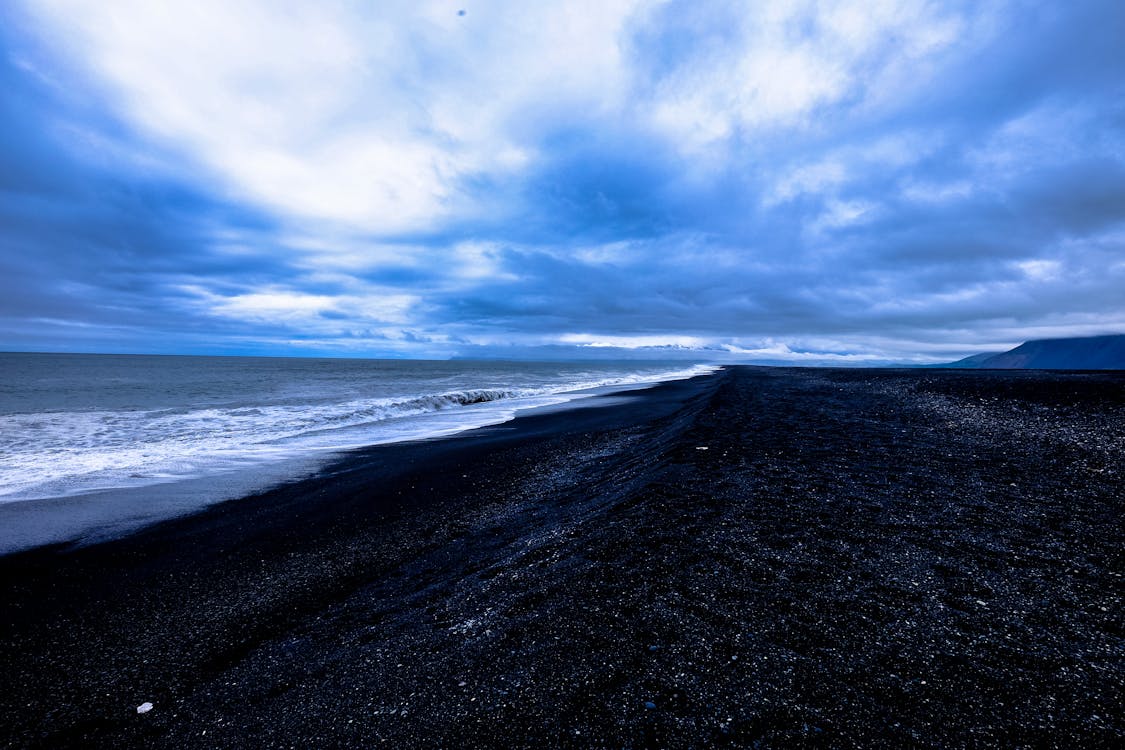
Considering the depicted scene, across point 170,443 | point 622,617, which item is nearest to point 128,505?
point 170,443

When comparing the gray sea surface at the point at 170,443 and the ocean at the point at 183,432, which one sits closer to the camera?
the gray sea surface at the point at 170,443

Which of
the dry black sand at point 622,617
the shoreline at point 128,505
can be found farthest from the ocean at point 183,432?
the dry black sand at point 622,617

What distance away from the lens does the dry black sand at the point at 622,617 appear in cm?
317

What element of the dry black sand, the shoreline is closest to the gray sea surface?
the shoreline

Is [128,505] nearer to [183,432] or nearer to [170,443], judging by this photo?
[170,443]

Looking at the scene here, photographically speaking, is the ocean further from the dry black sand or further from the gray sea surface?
the dry black sand

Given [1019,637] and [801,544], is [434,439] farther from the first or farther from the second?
[1019,637]

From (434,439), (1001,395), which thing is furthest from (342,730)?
(1001,395)

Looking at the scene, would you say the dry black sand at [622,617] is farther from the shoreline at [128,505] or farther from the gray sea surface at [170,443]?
the gray sea surface at [170,443]

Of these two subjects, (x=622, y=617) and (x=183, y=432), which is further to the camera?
(x=183, y=432)

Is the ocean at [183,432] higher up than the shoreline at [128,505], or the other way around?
the ocean at [183,432]

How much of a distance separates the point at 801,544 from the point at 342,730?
500cm

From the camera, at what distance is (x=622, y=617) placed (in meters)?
4.20

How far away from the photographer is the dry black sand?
10.4 ft
